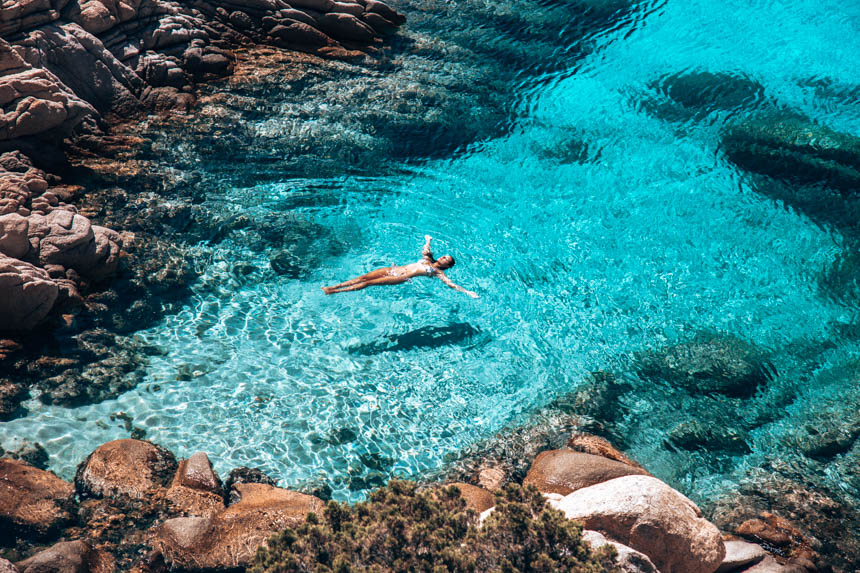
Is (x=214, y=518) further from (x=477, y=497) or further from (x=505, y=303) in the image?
(x=505, y=303)

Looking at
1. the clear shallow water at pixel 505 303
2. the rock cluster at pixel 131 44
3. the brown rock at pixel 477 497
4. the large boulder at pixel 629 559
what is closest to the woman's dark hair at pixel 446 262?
the clear shallow water at pixel 505 303

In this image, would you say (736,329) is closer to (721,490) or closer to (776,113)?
(721,490)

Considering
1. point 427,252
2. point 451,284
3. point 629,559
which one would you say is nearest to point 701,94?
point 427,252

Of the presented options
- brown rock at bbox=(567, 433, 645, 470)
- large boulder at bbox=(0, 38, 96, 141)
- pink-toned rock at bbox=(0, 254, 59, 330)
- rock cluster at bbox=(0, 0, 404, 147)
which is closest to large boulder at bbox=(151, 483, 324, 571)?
brown rock at bbox=(567, 433, 645, 470)

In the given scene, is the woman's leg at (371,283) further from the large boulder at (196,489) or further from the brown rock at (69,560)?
the brown rock at (69,560)

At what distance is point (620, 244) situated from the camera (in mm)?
13617

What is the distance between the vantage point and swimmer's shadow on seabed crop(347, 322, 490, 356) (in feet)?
35.9

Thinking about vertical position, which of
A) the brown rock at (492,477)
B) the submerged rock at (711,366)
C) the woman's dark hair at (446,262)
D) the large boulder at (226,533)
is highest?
the woman's dark hair at (446,262)

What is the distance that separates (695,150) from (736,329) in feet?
19.0

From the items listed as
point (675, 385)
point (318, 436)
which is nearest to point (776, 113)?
point (675, 385)

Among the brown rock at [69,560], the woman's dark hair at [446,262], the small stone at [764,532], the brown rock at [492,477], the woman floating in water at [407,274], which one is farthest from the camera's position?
the woman's dark hair at [446,262]

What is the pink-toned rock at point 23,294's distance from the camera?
29.7 feet

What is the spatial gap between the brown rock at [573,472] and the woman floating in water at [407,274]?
3506mm

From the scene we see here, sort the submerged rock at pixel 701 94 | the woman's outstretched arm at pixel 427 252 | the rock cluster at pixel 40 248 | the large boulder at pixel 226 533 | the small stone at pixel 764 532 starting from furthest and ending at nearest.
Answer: the submerged rock at pixel 701 94 < the woman's outstretched arm at pixel 427 252 < the rock cluster at pixel 40 248 < the small stone at pixel 764 532 < the large boulder at pixel 226 533
